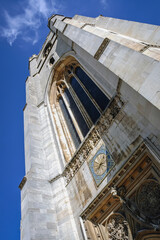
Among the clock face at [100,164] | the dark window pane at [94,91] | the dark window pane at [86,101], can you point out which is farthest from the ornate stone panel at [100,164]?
the dark window pane at [94,91]

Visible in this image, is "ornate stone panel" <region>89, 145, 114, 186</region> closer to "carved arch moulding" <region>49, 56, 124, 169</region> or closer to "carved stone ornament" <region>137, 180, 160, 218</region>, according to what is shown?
"carved arch moulding" <region>49, 56, 124, 169</region>

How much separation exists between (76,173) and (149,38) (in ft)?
16.3

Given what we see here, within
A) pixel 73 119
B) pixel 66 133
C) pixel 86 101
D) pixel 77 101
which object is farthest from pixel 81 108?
pixel 66 133

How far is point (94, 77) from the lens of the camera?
7.06 metres

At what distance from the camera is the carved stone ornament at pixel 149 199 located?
12.8ft

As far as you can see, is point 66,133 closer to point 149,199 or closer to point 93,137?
point 93,137

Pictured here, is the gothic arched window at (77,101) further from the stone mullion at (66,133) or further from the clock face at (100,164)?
the clock face at (100,164)

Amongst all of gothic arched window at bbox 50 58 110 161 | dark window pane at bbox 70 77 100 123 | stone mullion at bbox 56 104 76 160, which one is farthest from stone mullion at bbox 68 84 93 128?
stone mullion at bbox 56 104 76 160

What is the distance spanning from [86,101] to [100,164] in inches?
138

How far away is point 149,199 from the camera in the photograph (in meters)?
4.04

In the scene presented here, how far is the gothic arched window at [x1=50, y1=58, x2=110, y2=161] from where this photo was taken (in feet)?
23.8

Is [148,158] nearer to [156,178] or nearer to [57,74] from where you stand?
[156,178]

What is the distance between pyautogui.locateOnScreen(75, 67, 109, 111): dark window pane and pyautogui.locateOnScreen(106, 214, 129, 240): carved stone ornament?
12.0ft

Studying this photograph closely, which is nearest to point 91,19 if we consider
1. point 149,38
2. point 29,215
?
point 149,38
